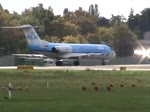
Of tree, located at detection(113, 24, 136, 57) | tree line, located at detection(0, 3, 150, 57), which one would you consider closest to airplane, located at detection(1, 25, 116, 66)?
tree line, located at detection(0, 3, 150, 57)

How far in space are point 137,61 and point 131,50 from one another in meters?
22.8

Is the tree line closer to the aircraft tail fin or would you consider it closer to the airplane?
the aircraft tail fin

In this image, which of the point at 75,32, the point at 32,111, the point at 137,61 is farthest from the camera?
the point at 75,32

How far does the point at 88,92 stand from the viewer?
33.9 metres

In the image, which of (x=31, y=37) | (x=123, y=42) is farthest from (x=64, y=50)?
(x=123, y=42)

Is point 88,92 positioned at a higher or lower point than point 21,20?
lower

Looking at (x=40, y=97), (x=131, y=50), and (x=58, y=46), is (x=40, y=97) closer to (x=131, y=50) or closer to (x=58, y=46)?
(x=58, y=46)

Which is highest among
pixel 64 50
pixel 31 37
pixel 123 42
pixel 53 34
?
pixel 53 34

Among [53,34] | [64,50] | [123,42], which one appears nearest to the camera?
[64,50]

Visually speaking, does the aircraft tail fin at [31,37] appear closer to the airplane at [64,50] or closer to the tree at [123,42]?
the airplane at [64,50]

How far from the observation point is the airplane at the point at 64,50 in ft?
337

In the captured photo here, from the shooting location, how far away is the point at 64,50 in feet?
339

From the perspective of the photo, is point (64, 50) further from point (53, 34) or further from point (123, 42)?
point (53, 34)

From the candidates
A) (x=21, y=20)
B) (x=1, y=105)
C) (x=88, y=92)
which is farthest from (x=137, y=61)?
(x=1, y=105)
